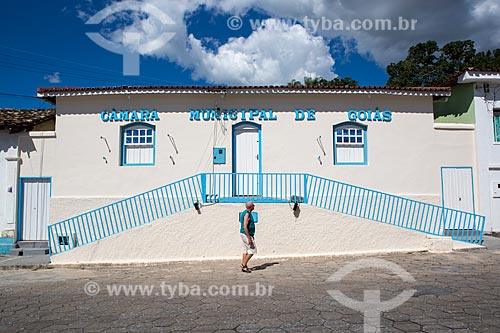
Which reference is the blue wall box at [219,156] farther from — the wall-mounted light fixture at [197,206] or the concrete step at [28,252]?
the concrete step at [28,252]

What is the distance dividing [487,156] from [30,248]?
1498 cm

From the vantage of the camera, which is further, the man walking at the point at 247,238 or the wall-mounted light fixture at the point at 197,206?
the wall-mounted light fixture at the point at 197,206

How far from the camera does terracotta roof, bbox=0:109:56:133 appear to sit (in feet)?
36.9

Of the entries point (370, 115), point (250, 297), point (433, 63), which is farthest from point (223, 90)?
point (433, 63)

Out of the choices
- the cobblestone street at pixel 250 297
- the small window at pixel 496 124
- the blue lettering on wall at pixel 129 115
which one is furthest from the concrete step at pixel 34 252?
the small window at pixel 496 124

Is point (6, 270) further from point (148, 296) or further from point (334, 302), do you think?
point (334, 302)

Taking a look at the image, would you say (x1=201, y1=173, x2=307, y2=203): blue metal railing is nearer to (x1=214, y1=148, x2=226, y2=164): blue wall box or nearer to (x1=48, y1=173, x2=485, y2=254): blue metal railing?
(x1=48, y1=173, x2=485, y2=254): blue metal railing

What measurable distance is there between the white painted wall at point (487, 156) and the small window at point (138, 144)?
10.8 meters

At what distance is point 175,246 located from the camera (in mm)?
9312

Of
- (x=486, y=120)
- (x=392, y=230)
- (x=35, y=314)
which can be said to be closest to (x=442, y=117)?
(x=486, y=120)

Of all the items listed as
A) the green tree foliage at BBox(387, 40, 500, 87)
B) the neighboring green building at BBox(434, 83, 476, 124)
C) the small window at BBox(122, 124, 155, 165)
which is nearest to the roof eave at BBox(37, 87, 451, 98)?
the small window at BBox(122, 124, 155, 165)

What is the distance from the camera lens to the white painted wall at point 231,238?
9.29 meters

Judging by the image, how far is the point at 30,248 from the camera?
35.9 ft

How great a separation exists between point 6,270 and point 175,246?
4297mm
